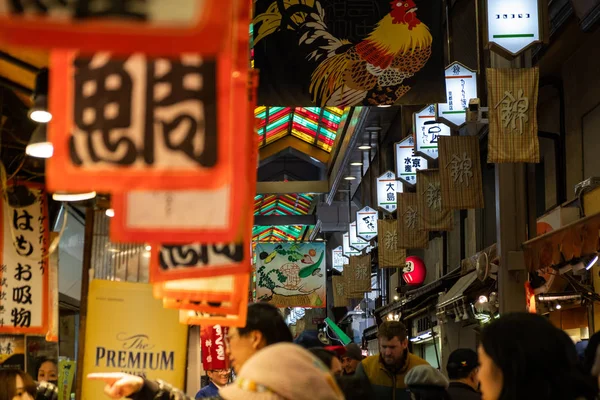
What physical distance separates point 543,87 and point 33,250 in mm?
10421

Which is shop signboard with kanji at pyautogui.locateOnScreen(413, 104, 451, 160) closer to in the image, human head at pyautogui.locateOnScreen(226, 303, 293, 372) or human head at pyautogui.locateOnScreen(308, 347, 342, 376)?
human head at pyautogui.locateOnScreen(308, 347, 342, 376)

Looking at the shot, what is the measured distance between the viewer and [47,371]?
31.4 ft

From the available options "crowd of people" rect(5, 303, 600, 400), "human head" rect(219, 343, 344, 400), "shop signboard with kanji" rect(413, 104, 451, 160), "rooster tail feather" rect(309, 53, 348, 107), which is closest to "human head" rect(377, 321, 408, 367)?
"crowd of people" rect(5, 303, 600, 400)

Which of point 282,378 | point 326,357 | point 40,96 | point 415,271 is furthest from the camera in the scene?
point 415,271

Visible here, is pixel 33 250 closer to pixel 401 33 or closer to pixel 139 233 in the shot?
pixel 139 233

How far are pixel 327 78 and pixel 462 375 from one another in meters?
5.38

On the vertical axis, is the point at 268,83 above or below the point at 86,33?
above

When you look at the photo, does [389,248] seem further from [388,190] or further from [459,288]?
[459,288]

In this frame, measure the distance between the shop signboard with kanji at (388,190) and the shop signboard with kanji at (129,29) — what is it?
20216mm

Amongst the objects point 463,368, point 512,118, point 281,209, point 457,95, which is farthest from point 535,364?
point 281,209

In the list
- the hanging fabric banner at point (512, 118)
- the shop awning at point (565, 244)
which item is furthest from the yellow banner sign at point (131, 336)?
the hanging fabric banner at point (512, 118)

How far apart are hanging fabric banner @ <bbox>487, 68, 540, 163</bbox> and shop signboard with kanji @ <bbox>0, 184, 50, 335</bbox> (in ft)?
17.5

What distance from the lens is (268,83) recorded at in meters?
10.9

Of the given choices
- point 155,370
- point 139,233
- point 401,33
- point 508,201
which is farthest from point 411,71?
point 139,233
